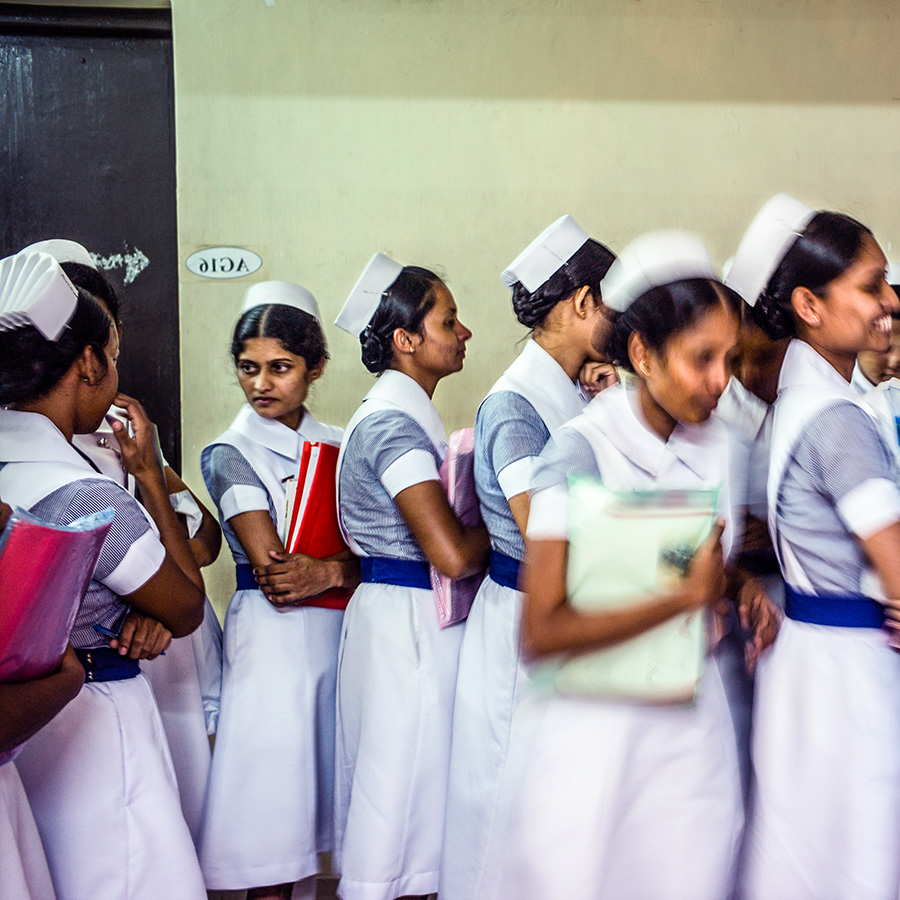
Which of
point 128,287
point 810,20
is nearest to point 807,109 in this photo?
point 810,20

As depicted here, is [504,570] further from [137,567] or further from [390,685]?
[137,567]

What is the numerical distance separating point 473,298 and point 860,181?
1440 millimetres

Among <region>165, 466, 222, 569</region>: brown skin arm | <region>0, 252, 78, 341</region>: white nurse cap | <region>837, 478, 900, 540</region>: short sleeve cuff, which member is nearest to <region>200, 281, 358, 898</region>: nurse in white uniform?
<region>165, 466, 222, 569</region>: brown skin arm

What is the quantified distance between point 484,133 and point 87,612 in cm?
226

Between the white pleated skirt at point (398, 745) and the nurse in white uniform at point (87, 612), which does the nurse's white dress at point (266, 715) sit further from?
the nurse in white uniform at point (87, 612)

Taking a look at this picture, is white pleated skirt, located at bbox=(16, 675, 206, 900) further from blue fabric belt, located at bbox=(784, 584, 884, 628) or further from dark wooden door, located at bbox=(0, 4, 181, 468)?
dark wooden door, located at bbox=(0, 4, 181, 468)

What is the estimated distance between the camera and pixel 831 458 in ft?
4.92

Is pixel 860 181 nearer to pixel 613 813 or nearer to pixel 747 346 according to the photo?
pixel 747 346

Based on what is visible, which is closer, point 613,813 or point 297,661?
point 613,813

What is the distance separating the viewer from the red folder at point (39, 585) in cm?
111

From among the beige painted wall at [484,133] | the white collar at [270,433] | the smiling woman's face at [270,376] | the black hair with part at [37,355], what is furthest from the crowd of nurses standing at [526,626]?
the beige painted wall at [484,133]

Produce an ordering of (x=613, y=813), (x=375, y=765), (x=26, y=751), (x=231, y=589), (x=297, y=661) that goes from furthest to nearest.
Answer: (x=231, y=589), (x=297, y=661), (x=375, y=765), (x=26, y=751), (x=613, y=813)

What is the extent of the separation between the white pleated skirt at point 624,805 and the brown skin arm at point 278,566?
97 centimetres

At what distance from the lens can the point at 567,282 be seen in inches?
83.0
